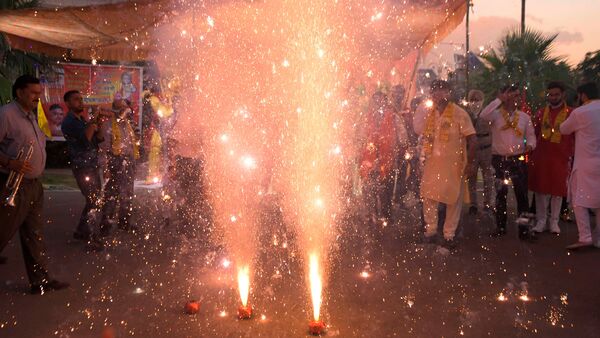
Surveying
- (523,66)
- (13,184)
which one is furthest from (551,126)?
(523,66)

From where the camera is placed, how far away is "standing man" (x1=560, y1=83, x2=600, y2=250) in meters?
6.35

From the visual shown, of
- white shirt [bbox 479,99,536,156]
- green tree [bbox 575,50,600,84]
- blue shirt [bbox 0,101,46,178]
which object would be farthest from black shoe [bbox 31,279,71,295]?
green tree [bbox 575,50,600,84]

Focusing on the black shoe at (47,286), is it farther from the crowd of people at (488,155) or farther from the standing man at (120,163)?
the crowd of people at (488,155)

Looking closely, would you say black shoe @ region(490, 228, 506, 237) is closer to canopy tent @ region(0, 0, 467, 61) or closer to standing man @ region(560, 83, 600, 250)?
standing man @ region(560, 83, 600, 250)

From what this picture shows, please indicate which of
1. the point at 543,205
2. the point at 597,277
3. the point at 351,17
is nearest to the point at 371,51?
the point at 351,17

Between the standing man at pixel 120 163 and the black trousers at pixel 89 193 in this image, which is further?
the standing man at pixel 120 163

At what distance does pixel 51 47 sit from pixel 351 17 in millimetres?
4753

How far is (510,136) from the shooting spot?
720 cm

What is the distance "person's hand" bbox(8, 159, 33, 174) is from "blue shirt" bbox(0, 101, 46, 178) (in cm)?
12

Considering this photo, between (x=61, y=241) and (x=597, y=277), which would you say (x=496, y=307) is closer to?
(x=597, y=277)

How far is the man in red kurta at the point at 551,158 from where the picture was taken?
287 inches

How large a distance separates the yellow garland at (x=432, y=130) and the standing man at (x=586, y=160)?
148cm

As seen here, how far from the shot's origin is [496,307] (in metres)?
4.42

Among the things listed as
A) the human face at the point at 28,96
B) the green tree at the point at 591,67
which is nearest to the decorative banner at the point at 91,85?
the human face at the point at 28,96
